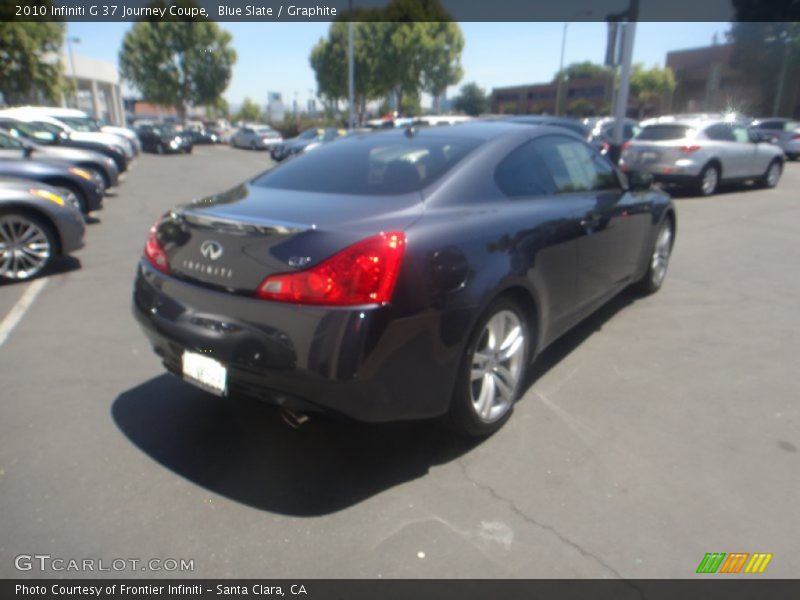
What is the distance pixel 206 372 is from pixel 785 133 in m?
26.0

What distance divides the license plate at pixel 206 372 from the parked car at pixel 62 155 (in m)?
7.47

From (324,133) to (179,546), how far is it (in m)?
22.4

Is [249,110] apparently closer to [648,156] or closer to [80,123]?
[80,123]

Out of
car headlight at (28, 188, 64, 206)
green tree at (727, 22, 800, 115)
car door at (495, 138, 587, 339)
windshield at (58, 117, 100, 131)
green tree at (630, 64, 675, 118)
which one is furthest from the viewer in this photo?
green tree at (630, 64, 675, 118)

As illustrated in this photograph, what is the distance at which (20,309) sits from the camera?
16.3 ft

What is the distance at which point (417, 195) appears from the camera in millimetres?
2680

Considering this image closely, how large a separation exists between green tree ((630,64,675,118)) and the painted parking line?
64.4 meters

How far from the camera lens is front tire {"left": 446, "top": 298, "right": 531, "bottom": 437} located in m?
2.71

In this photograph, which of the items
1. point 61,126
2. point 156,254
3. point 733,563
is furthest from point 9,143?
point 733,563

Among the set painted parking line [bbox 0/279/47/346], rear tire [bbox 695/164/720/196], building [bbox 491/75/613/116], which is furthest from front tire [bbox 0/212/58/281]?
building [bbox 491/75/613/116]

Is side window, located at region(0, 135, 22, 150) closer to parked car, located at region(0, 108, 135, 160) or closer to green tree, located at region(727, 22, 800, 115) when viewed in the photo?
parked car, located at region(0, 108, 135, 160)

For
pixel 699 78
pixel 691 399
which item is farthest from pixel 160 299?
pixel 699 78

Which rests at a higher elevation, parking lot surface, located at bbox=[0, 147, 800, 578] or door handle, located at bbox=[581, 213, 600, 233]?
door handle, located at bbox=[581, 213, 600, 233]
